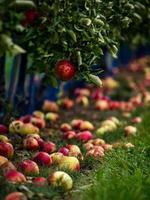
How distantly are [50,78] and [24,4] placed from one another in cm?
195

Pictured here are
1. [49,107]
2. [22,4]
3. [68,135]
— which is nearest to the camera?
[22,4]

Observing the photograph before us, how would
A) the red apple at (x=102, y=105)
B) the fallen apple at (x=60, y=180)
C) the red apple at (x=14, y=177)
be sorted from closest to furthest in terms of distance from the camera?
the red apple at (x=14, y=177) < the fallen apple at (x=60, y=180) < the red apple at (x=102, y=105)

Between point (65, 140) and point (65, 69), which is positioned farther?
point (65, 140)

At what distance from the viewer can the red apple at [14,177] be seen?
196 inches

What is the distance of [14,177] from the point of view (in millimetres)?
5008

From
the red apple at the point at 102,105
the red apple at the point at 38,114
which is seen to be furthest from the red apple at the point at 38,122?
the red apple at the point at 102,105

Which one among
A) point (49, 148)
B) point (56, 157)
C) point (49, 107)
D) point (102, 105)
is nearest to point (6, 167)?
point (56, 157)

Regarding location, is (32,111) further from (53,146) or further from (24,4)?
(24,4)

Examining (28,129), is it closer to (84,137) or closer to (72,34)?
(84,137)

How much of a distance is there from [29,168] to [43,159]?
408mm

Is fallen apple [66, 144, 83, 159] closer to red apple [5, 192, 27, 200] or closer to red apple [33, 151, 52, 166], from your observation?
red apple [33, 151, 52, 166]

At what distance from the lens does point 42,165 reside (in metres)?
5.79

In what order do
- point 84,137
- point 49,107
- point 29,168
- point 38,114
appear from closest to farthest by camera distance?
point 29,168 → point 84,137 → point 38,114 → point 49,107

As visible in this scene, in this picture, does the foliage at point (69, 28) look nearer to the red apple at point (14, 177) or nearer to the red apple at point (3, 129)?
the red apple at point (3, 129)
